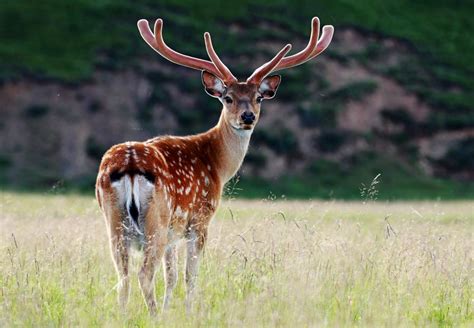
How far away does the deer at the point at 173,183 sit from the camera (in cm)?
863

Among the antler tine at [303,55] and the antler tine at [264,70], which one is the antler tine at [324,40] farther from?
the antler tine at [264,70]

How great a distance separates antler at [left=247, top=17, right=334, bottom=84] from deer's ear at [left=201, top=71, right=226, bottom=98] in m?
0.30

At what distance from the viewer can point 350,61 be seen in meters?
42.6

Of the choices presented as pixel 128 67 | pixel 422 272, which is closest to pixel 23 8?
pixel 128 67

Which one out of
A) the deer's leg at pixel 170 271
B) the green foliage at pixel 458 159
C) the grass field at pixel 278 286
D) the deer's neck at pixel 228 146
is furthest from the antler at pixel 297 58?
the green foliage at pixel 458 159

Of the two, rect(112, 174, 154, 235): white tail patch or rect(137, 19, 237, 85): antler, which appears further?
rect(137, 19, 237, 85): antler

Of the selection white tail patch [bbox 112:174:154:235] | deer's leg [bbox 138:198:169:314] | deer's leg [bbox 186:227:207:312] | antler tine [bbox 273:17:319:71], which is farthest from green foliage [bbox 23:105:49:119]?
white tail patch [bbox 112:174:154:235]

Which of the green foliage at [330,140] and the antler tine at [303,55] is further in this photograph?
the green foliage at [330,140]

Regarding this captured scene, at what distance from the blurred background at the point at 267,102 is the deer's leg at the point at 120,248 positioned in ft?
80.8

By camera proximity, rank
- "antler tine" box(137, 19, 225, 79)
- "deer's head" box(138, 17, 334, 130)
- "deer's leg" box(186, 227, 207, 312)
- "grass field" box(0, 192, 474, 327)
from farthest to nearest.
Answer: "antler tine" box(137, 19, 225, 79) → "deer's head" box(138, 17, 334, 130) → "deer's leg" box(186, 227, 207, 312) → "grass field" box(0, 192, 474, 327)

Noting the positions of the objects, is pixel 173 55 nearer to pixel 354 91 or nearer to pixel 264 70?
pixel 264 70

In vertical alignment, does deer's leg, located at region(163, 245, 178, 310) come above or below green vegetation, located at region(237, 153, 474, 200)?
above

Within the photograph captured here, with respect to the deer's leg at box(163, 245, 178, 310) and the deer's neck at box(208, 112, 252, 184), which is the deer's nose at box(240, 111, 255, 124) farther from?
the deer's leg at box(163, 245, 178, 310)

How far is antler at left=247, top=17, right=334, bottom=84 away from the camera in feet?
37.2
